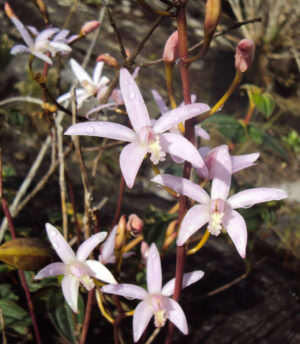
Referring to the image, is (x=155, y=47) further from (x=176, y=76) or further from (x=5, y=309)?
(x=5, y=309)

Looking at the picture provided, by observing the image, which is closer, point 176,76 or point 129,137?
point 129,137

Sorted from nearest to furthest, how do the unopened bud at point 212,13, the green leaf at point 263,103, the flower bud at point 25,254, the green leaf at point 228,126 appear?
the unopened bud at point 212,13
the flower bud at point 25,254
the green leaf at point 228,126
the green leaf at point 263,103

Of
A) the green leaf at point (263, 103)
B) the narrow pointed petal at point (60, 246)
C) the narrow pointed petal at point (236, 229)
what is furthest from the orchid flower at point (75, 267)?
the green leaf at point (263, 103)

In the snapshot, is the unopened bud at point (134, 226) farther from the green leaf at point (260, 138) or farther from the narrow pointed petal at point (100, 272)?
the green leaf at point (260, 138)

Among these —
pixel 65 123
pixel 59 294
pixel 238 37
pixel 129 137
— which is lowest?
pixel 59 294

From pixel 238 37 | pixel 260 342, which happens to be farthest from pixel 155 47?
pixel 260 342

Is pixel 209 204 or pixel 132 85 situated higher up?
pixel 132 85
